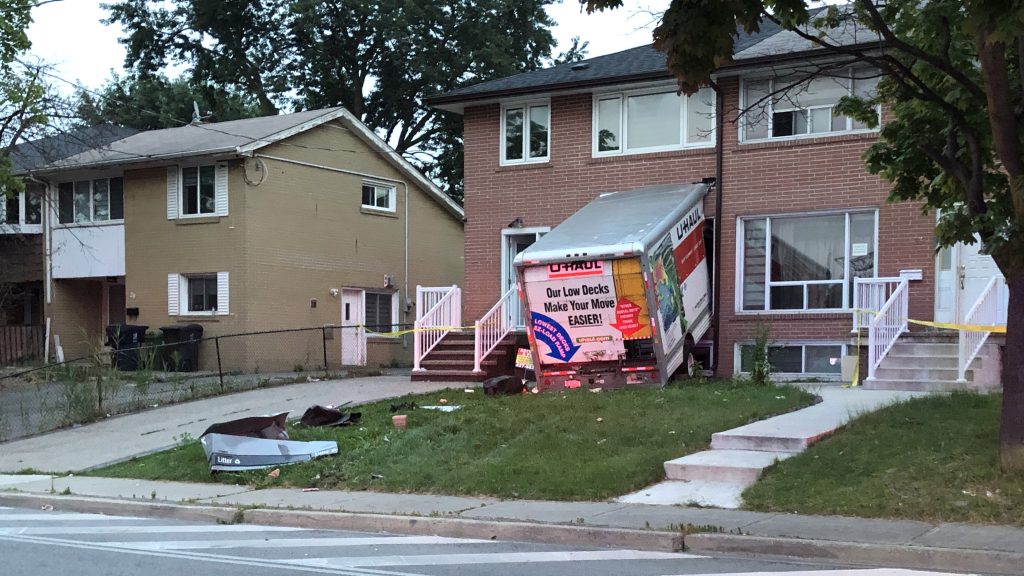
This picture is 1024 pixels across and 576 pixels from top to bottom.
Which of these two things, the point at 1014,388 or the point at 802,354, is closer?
the point at 1014,388

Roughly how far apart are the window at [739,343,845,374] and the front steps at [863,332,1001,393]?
5.53 feet

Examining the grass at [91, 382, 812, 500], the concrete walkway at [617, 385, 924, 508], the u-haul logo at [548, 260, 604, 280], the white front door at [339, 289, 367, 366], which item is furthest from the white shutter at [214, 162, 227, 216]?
the concrete walkway at [617, 385, 924, 508]

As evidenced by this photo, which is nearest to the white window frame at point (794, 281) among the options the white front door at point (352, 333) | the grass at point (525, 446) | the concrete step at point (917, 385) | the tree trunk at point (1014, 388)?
the concrete step at point (917, 385)

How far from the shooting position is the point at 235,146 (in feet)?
81.6

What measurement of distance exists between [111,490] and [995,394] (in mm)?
11088

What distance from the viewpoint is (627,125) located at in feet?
63.6

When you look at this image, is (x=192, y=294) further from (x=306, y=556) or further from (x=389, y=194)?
(x=306, y=556)

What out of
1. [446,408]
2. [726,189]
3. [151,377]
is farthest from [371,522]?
[726,189]

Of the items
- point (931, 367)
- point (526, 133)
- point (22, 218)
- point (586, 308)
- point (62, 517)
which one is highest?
point (526, 133)

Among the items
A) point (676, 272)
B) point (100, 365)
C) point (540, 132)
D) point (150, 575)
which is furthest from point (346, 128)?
point (150, 575)

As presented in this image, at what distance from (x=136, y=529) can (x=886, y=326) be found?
38.1ft

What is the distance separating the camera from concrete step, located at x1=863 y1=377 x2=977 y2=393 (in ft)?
46.5

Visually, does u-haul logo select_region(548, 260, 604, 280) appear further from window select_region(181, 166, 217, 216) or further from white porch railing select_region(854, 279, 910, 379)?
window select_region(181, 166, 217, 216)

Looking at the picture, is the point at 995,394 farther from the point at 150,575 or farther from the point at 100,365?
the point at 100,365
